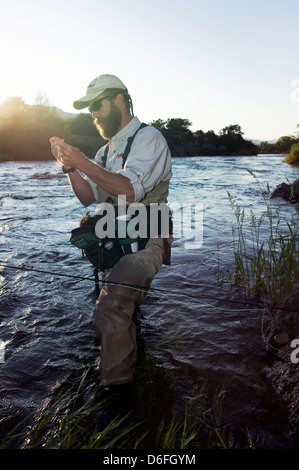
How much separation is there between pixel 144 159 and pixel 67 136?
45763 mm

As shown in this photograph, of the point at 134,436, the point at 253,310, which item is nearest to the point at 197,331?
the point at 253,310

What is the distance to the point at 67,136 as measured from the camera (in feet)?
151

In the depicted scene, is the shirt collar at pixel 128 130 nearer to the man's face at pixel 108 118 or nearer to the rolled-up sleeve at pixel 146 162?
the man's face at pixel 108 118

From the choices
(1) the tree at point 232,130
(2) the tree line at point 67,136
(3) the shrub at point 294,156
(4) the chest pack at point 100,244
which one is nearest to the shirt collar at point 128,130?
(4) the chest pack at point 100,244

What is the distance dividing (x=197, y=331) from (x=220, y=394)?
1.11 metres

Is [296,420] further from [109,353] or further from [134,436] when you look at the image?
[109,353]

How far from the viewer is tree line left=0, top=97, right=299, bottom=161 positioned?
129 ft

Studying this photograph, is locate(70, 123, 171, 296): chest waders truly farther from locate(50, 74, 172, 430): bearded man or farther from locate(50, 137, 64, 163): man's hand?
locate(50, 137, 64, 163): man's hand

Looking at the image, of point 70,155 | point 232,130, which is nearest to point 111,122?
point 70,155

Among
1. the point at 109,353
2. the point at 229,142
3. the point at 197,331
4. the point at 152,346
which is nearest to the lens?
the point at 109,353

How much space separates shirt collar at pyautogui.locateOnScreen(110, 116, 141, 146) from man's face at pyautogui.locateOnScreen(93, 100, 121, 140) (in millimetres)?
64

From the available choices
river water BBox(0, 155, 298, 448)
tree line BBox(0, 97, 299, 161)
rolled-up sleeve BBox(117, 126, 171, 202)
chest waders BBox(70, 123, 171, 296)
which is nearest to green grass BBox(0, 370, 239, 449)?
river water BBox(0, 155, 298, 448)

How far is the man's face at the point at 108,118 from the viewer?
3.45m

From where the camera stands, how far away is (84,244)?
323 centimetres
